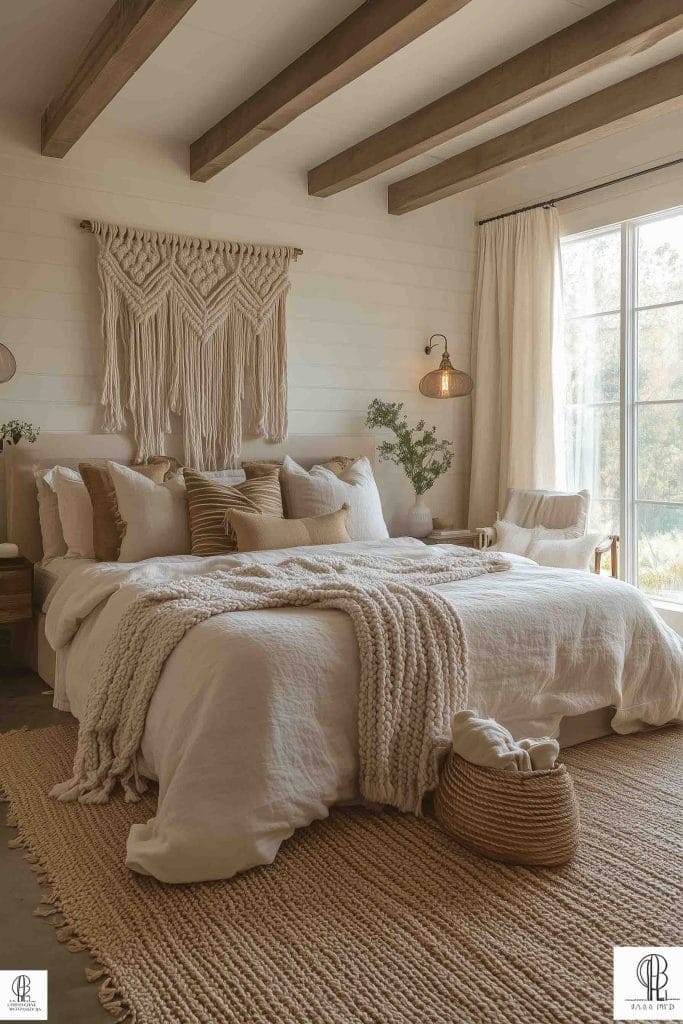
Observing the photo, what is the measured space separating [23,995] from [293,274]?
3.93m

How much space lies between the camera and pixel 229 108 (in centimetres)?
400

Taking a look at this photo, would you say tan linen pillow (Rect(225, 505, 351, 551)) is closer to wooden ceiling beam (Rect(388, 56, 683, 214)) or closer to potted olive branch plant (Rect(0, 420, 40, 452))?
potted olive branch plant (Rect(0, 420, 40, 452))

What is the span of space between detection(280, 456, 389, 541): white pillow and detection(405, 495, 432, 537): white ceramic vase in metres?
0.70

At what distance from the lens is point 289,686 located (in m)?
2.25

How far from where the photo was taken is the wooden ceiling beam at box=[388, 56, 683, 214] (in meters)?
3.67

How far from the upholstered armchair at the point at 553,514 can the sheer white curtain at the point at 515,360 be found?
349mm

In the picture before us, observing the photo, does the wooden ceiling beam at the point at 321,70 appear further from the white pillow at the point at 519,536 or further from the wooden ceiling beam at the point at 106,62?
the white pillow at the point at 519,536

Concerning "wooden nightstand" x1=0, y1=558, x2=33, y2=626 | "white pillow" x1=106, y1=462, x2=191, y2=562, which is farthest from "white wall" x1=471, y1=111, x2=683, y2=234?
→ "wooden nightstand" x1=0, y1=558, x2=33, y2=626

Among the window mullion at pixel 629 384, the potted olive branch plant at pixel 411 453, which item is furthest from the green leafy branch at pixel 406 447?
the window mullion at pixel 629 384

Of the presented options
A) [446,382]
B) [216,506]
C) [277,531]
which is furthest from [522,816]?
[446,382]

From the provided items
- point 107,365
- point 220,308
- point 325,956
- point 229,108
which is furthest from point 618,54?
point 325,956

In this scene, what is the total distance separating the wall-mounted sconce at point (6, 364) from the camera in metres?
3.91

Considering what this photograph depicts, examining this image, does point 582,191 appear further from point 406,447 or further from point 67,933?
point 67,933

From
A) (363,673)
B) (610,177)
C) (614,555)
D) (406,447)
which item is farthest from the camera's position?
(406,447)
